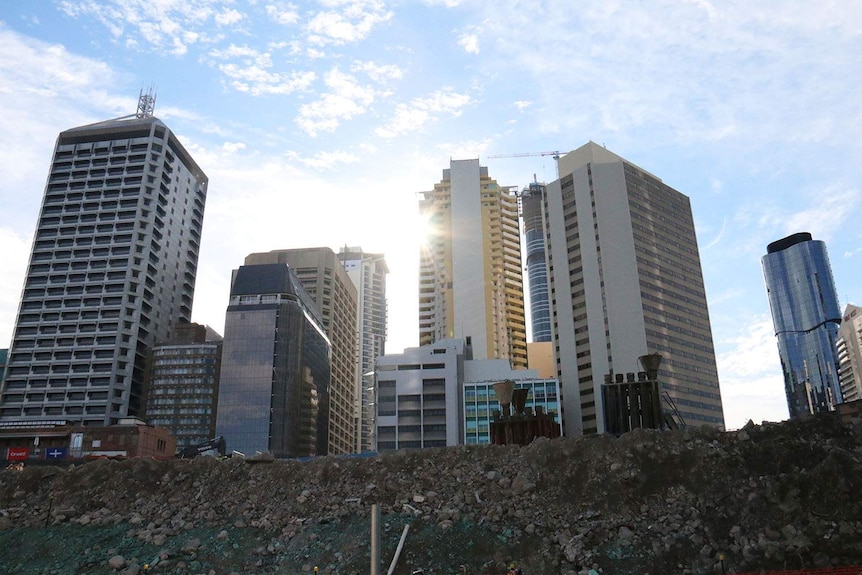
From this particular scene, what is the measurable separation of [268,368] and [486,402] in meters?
50.5

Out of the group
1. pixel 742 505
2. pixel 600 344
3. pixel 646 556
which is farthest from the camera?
pixel 600 344

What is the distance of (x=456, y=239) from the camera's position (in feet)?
648

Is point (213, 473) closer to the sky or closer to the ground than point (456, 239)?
closer to the ground

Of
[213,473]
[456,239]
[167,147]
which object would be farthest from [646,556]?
[167,147]

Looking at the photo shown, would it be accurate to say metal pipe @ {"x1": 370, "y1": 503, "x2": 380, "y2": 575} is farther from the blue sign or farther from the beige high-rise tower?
the beige high-rise tower

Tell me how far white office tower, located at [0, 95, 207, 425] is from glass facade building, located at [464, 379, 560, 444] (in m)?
83.5

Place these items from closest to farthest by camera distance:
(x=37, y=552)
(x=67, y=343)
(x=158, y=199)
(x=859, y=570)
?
(x=859, y=570) < (x=37, y=552) < (x=67, y=343) < (x=158, y=199)

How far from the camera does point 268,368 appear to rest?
153 meters

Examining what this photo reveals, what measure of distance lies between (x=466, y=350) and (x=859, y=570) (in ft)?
448

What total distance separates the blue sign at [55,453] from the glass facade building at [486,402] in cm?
7698

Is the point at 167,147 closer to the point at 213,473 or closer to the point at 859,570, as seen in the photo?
the point at 213,473

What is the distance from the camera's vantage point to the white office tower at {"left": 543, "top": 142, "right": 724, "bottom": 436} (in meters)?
157

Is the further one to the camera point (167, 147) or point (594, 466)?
point (167, 147)

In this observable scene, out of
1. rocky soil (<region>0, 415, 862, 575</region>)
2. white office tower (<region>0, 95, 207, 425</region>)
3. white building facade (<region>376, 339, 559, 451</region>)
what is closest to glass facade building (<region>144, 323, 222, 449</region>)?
white office tower (<region>0, 95, 207, 425</region>)
